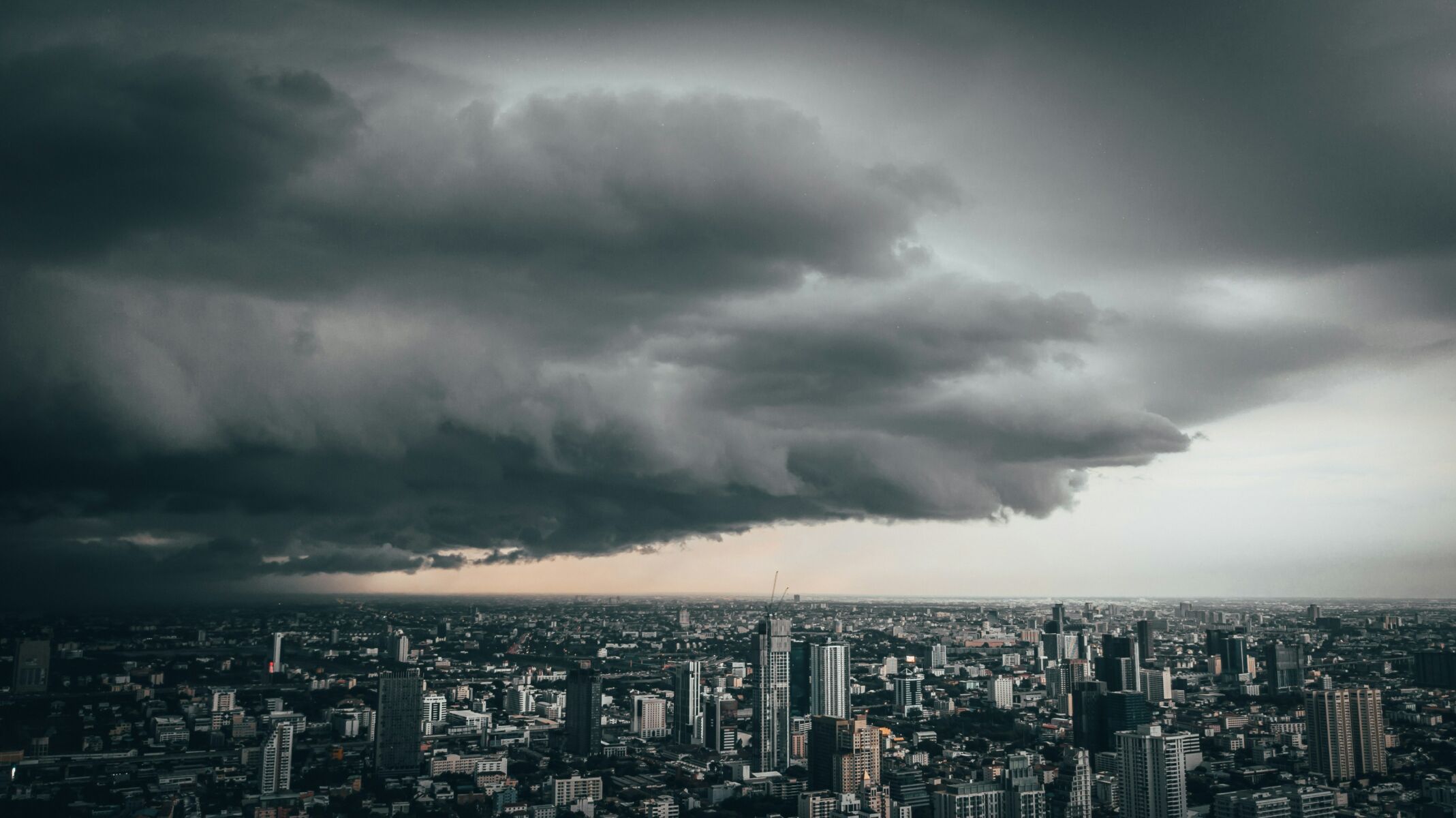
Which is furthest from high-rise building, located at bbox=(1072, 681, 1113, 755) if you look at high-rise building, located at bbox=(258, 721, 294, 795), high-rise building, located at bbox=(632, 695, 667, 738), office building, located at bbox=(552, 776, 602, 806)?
high-rise building, located at bbox=(258, 721, 294, 795)

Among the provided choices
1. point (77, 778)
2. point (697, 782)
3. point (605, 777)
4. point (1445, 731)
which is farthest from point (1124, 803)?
point (77, 778)

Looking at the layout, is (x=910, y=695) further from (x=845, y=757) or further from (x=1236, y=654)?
(x=845, y=757)

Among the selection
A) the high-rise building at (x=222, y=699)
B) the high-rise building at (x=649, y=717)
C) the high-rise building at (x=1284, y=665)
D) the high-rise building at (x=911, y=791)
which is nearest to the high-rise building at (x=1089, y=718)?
the high-rise building at (x=1284, y=665)

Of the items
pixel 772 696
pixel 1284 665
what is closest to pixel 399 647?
pixel 772 696

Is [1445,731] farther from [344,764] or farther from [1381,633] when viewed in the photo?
[344,764]

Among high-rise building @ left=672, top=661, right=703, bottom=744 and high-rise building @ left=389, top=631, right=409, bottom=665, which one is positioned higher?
high-rise building @ left=389, top=631, right=409, bottom=665

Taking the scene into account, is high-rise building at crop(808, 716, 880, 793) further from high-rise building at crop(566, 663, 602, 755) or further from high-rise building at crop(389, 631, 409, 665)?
high-rise building at crop(389, 631, 409, 665)
